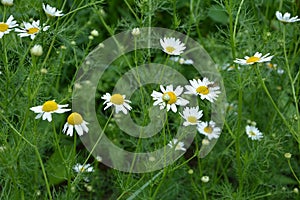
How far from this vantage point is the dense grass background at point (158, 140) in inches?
60.5

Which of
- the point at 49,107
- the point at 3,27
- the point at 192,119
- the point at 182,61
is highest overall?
the point at 3,27

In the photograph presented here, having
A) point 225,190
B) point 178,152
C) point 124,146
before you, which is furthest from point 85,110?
point 225,190

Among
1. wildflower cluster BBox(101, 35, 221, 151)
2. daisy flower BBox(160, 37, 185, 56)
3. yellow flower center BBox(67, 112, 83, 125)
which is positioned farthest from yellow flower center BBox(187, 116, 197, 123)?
yellow flower center BBox(67, 112, 83, 125)

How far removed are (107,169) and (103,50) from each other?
51 centimetres

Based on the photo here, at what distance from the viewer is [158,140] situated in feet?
5.34

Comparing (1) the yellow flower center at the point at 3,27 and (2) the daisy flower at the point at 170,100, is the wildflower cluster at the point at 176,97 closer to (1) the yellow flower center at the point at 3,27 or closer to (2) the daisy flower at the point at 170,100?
(2) the daisy flower at the point at 170,100

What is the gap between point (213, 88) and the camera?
4.82 feet

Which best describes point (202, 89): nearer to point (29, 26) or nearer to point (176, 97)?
point (176, 97)

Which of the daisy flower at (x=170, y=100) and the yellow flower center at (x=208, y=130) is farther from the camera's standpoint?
the yellow flower center at (x=208, y=130)

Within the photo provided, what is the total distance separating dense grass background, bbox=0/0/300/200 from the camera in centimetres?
154

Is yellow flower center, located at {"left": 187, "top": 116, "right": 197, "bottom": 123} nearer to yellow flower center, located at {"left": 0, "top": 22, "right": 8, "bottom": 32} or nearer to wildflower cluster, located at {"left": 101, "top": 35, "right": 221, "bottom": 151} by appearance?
wildflower cluster, located at {"left": 101, "top": 35, "right": 221, "bottom": 151}

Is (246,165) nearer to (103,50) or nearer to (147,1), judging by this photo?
(147,1)

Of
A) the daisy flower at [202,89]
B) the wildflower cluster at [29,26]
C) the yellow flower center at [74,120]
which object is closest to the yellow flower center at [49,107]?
the yellow flower center at [74,120]

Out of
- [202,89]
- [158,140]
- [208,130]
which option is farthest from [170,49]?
[208,130]
